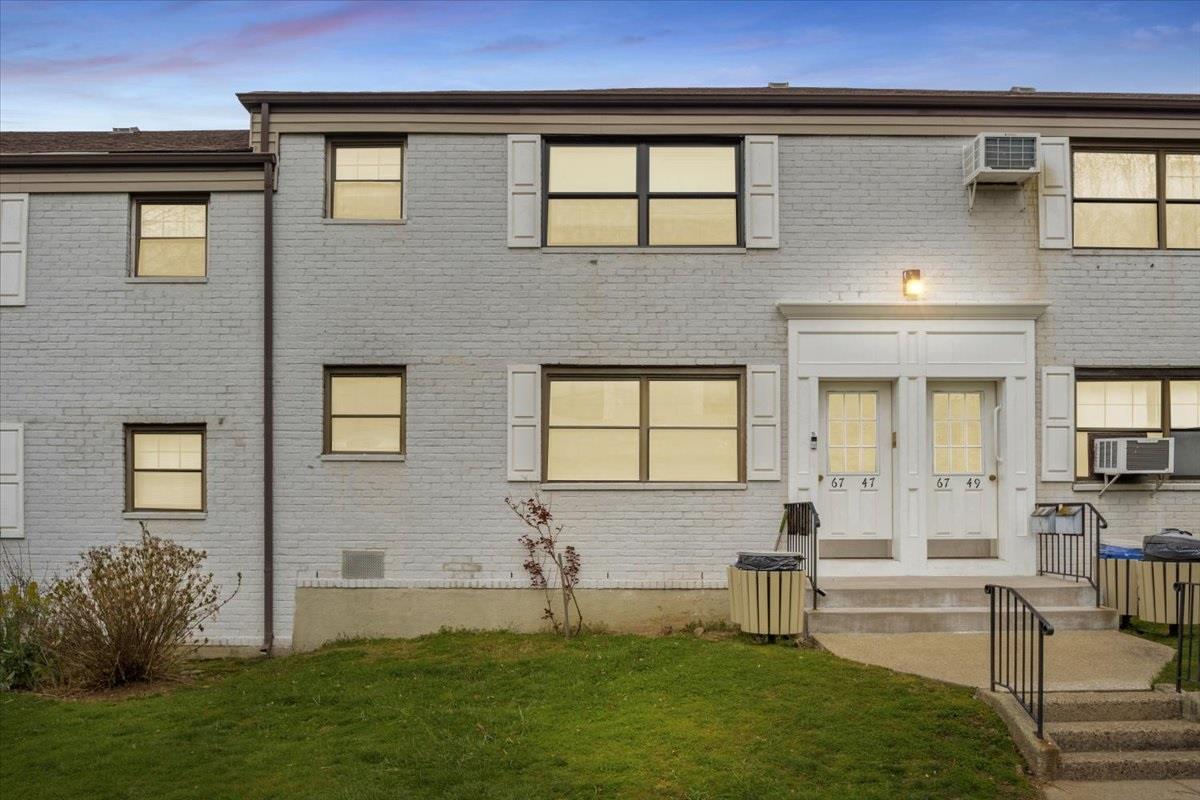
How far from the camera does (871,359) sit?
11422 millimetres

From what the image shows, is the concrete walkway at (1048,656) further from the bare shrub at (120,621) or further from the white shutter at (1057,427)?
the bare shrub at (120,621)

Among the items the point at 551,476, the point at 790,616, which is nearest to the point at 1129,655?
Result: the point at 790,616

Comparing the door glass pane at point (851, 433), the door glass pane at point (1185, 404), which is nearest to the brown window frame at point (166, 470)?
the door glass pane at point (851, 433)

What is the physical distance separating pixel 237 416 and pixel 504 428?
3.08 m

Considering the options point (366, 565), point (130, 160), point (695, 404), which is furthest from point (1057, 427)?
point (130, 160)

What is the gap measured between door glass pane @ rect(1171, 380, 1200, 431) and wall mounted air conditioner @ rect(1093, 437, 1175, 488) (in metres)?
0.52

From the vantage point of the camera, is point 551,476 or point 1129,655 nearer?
point 1129,655

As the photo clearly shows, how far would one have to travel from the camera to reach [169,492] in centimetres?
1178

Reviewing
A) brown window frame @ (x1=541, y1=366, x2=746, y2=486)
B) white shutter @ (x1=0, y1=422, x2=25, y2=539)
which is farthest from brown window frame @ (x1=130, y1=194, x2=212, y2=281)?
brown window frame @ (x1=541, y1=366, x2=746, y2=486)

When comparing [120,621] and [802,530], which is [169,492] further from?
[802,530]

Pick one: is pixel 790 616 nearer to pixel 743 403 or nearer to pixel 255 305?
pixel 743 403

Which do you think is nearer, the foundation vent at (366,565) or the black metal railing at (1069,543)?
the black metal railing at (1069,543)

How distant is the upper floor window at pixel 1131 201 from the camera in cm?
1178

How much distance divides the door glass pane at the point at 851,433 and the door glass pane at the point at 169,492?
7325 millimetres
